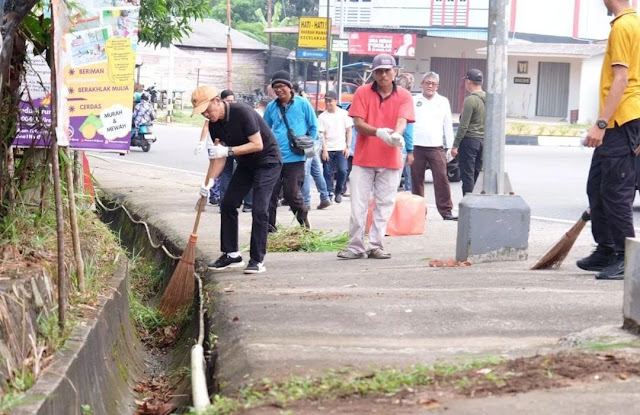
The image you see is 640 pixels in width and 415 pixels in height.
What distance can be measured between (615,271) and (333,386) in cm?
342

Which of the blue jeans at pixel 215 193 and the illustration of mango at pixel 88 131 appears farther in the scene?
the blue jeans at pixel 215 193

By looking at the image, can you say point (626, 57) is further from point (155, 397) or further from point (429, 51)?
point (429, 51)

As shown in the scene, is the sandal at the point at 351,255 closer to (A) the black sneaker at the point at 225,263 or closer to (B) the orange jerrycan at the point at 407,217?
(A) the black sneaker at the point at 225,263

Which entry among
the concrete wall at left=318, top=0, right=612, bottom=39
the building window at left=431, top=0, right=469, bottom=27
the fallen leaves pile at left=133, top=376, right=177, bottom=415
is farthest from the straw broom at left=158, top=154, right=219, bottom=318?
the building window at left=431, top=0, right=469, bottom=27

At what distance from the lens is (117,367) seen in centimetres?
751

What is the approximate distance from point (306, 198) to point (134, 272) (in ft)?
10.7

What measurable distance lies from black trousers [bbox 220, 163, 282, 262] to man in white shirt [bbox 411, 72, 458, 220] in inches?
160

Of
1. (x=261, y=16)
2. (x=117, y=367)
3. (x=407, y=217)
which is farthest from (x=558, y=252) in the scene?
(x=261, y=16)

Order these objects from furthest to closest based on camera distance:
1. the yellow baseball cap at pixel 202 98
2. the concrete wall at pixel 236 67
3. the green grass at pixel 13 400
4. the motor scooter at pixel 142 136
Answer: the concrete wall at pixel 236 67
the motor scooter at pixel 142 136
the yellow baseball cap at pixel 202 98
the green grass at pixel 13 400

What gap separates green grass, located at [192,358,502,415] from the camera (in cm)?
482

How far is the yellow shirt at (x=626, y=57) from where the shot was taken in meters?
7.43

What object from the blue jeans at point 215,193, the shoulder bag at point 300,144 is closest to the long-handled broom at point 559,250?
the shoulder bag at point 300,144

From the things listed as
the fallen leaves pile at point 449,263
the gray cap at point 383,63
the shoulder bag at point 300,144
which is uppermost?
the gray cap at point 383,63

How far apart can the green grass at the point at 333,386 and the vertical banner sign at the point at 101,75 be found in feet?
15.2
